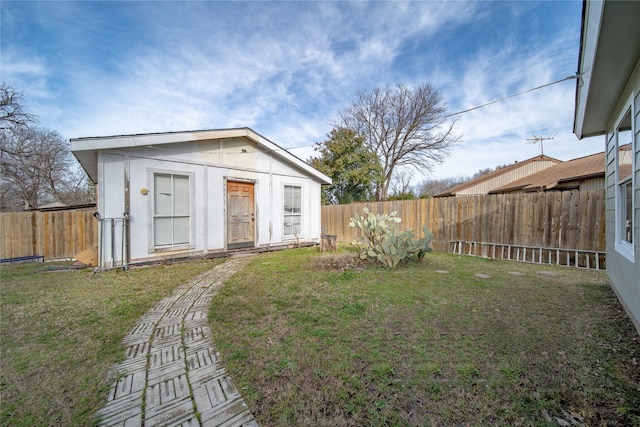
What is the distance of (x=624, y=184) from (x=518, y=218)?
372cm

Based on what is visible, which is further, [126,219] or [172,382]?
[126,219]

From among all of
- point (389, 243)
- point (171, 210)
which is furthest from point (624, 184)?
point (171, 210)

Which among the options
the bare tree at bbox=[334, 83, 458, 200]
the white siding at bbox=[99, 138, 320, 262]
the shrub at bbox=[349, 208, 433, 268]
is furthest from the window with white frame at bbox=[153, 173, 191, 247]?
the bare tree at bbox=[334, 83, 458, 200]

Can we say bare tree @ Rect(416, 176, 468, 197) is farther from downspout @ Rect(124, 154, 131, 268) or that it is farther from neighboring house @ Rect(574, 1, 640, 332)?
downspout @ Rect(124, 154, 131, 268)

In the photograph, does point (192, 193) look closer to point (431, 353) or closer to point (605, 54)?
point (431, 353)

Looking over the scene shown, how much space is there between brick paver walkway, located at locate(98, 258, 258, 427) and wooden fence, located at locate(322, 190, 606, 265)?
755 centimetres

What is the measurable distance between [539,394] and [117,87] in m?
10.7

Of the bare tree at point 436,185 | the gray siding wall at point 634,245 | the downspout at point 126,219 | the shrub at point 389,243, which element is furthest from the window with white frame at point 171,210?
the bare tree at point 436,185

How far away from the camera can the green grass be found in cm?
154

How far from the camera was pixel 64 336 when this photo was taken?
246cm

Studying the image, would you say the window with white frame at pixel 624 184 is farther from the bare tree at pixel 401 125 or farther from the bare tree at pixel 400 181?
the bare tree at pixel 400 181

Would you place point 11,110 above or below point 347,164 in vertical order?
above

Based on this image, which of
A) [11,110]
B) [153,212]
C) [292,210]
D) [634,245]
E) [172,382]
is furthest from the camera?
[11,110]

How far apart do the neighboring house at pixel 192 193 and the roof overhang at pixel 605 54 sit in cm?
675
